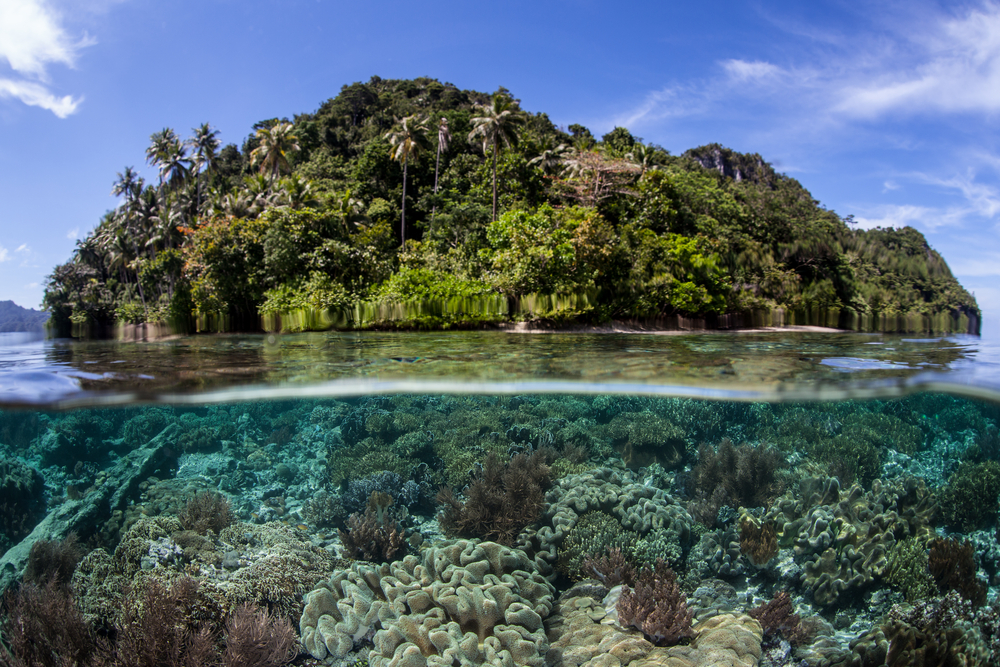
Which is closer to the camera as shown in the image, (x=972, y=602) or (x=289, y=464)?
(x=972, y=602)

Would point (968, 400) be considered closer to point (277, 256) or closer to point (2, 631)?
point (2, 631)

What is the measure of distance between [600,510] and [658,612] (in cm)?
231

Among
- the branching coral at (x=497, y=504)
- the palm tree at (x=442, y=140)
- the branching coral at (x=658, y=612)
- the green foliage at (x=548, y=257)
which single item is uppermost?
the palm tree at (x=442, y=140)

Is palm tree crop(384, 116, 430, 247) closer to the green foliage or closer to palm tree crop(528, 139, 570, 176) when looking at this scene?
palm tree crop(528, 139, 570, 176)

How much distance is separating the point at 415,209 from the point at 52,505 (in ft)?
123

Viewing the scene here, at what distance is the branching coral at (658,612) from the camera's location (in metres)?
6.66

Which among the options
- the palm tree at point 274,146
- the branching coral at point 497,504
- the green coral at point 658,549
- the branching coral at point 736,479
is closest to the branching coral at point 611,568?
the green coral at point 658,549

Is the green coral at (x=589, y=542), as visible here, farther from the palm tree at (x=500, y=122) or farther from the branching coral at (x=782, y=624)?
the palm tree at (x=500, y=122)

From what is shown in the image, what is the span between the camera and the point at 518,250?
903 inches

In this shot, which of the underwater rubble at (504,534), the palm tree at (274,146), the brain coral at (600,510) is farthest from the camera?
the palm tree at (274,146)

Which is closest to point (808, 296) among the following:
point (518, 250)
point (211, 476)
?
point (518, 250)

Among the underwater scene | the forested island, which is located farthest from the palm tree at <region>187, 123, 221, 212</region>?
the underwater scene

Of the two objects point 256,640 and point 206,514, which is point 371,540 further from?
point 206,514

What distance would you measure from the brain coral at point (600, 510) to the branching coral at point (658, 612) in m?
1.25
